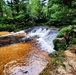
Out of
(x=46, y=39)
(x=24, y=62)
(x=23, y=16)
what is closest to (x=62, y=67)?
(x=24, y=62)

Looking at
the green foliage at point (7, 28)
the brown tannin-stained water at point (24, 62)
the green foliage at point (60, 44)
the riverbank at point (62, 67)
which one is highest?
the riverbank at point (62, 67)

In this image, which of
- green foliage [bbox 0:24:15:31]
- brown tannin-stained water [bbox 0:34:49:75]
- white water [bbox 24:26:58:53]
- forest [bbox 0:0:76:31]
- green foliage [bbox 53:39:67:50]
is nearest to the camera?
brown tannin-stained water [bbox 0:34:49:75]

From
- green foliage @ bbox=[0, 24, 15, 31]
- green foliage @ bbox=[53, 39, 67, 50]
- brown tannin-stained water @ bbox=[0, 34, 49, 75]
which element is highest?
green foliage @ bbox=[53, 39, 67, 50]

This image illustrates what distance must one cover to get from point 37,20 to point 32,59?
1868 cm

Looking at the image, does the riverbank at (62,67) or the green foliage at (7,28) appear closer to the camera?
the riverbank at (62,67)

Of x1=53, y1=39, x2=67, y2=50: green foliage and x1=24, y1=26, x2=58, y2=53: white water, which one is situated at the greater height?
x1=53, y1=39, x2=67, y2=50: green foliage

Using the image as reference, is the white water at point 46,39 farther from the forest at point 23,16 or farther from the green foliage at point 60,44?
the forest at point 23,16

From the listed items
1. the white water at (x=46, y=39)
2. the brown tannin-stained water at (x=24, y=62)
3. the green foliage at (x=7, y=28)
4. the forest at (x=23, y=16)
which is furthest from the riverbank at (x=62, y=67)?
the green foliage at (x=7, y=28)

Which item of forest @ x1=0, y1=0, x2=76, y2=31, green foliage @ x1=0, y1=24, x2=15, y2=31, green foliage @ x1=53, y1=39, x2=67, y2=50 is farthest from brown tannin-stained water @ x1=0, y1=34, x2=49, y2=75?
green foliage @ x1=0, y1=24, x2=15, y2=31

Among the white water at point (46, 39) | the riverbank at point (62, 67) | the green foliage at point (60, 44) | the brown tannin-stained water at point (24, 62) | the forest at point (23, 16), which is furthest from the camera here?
the forest at point (23, 16)

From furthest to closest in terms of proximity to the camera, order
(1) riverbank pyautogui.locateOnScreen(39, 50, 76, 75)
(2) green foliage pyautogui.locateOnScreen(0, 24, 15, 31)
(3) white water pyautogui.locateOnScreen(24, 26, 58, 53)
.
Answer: (2) green foliage pyautogui.locateOnScreen(0, 24, 15, 31), (3) white water pyautogui.locateOnScreen(24, 26, 58, 53), (1) riverbank pyautogui.locateOnScreen(39, 50, 76, 75)

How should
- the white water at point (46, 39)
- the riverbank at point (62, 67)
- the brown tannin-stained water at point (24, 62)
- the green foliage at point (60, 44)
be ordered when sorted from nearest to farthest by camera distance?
1. the riverbank at point (62, 67)
2. the brown tannin-stained water at point (24, 62)
3. the green foliage at point (60, 44)
4. the white water at point (46, 39)

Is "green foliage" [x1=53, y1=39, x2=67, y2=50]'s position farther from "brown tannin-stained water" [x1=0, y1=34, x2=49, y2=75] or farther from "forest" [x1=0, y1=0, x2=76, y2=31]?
"forest" [x1=0, y1=0, x2=76, y2=31]

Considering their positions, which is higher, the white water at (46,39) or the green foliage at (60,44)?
the green foliage at (60,44)
